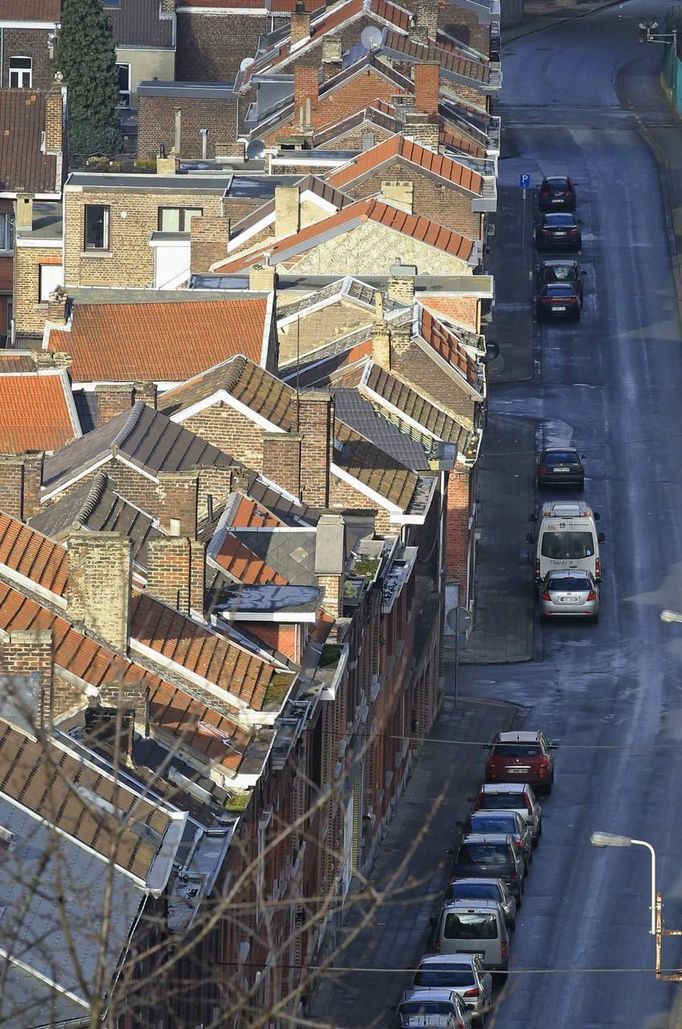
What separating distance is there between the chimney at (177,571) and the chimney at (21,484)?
7.06 meters

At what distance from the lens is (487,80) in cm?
11875

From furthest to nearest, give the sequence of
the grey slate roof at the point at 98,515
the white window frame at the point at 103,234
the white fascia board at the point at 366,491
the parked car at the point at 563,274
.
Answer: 1. the parked car at the point at 563,274
2. the white window frame at the point at 103,234
3. the white fascia board at the point at 366,491
4. the grey slate roof at the point at 98,515

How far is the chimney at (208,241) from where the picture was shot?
9094cm

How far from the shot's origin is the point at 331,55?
377ft

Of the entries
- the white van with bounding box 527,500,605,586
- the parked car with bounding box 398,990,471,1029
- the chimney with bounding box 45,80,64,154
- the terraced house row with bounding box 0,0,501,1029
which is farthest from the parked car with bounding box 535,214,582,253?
the parked car with bounding box 398,990,471,1029

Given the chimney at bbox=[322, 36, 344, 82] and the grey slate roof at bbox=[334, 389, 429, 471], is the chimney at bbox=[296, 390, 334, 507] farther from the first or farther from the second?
the chimney at bbox=[322, 36, 344, 82]

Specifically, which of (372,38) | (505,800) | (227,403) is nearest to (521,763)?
(505,800)

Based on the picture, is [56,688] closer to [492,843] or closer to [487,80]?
[492,843]

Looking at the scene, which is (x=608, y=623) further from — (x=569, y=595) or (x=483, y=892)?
(x=483, y=892)

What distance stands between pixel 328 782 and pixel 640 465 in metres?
43.6

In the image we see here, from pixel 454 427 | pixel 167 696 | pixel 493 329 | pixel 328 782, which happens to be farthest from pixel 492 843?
pixel 493 329

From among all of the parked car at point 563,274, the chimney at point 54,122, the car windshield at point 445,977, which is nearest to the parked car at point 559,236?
the parked car at point 563,274

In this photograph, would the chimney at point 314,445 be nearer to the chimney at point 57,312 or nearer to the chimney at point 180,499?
the chimney at point 180,499

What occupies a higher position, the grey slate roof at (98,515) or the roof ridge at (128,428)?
the roof ridge at (128,428)
